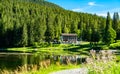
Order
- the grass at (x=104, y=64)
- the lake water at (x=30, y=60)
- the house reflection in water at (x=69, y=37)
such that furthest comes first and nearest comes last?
the house reflection in water at (x=69, y=37), the lake water at (x=30, y=60), the grass at (x=104, y=64)

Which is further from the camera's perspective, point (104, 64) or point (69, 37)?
point (69, 37)

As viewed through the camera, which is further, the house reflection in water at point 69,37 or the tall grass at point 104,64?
the house reflection in water at point 69,37

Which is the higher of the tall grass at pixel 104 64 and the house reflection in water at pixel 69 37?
the tall grass at pixel 104 64

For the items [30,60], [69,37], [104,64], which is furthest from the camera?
[69,37]

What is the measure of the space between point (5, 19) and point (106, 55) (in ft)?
455

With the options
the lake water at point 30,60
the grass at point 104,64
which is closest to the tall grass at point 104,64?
the grass at point 104,64

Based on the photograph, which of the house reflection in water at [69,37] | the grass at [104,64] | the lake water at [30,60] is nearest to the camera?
the grass at [104,64]

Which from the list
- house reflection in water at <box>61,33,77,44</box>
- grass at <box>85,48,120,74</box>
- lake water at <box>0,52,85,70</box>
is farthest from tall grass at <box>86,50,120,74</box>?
house reflection in water at <box>61,33,77,44</box>

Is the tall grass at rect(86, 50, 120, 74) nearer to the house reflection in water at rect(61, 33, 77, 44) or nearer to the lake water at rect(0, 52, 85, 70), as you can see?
the lake water at rect(0, 52, 85, 70)

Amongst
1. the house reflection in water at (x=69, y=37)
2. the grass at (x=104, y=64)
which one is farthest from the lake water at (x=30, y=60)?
the house reflection in water at (x=69, y=37)

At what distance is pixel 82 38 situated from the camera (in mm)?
161000

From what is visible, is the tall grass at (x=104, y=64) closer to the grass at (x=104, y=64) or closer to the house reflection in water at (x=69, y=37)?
the grass at (x=104, y=64)

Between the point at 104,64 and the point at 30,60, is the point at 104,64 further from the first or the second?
the point at 30,60

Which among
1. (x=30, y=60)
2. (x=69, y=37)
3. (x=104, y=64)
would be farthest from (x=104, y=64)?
(x=69, y=37)
